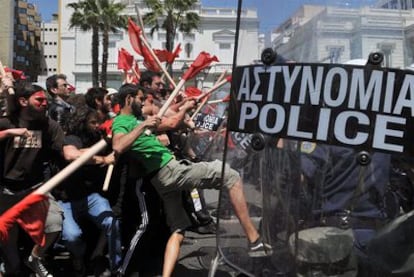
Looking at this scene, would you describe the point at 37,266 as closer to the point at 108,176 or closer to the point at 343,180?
→ the point at 108,176

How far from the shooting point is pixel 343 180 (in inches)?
81.0

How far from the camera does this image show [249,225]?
228cm

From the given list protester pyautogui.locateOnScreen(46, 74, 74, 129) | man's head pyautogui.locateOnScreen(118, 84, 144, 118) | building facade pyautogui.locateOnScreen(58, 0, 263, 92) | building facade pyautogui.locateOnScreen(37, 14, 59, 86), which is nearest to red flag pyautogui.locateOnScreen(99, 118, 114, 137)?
man's head pyautogui.locateOnScreen(118, 84, 144, 118)

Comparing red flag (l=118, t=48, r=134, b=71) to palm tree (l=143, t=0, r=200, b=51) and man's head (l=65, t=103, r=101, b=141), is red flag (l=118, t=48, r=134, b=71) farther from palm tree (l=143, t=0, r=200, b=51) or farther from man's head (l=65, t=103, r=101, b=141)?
palm tree (l=143, t=0, r=200, b=51)

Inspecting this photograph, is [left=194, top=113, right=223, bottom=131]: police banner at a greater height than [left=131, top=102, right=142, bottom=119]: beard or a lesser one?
lesser

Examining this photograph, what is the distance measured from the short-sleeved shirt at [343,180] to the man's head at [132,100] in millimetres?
2599

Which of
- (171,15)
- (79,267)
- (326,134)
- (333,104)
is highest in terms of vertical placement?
(171,15)

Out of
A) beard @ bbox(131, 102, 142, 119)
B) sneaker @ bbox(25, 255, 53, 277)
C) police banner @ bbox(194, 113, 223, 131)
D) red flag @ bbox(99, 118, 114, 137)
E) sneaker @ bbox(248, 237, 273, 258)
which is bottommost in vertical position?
sneaker @ bbox(25, 255, 53, 277)

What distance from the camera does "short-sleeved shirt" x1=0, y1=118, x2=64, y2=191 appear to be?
4.46m

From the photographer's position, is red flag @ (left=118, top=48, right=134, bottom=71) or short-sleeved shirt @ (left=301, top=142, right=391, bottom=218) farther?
red flag @ (left=118, top=48, right=134, bottom=71)

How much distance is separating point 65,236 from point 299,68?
3230 millimetres

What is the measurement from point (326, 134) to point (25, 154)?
3.07 meters

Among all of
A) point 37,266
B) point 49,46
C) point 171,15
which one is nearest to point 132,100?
point 37,266

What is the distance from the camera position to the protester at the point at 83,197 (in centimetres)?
473
